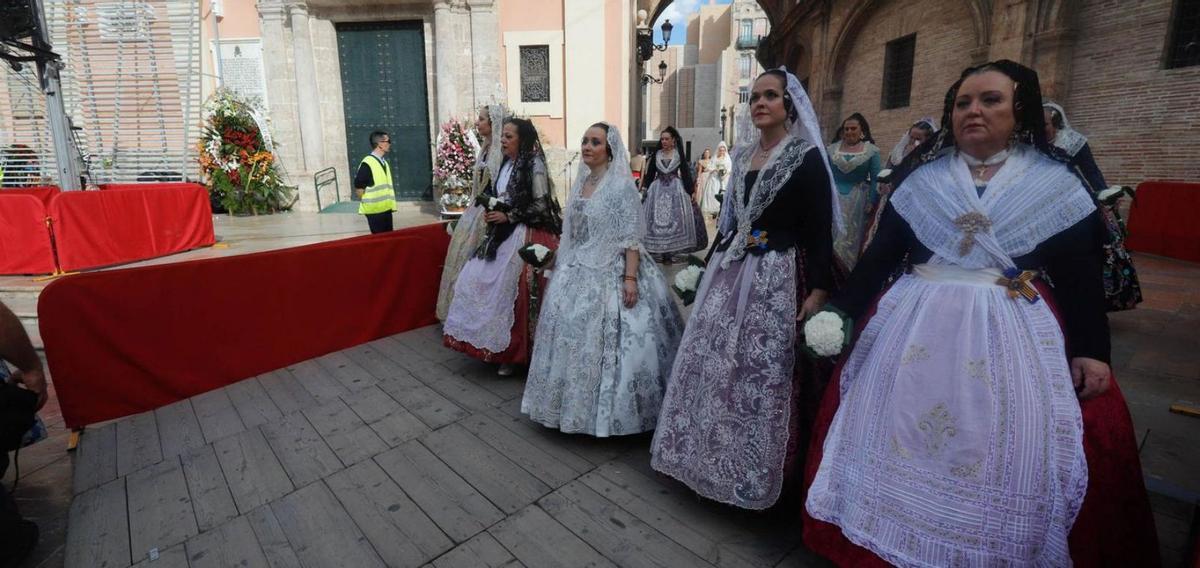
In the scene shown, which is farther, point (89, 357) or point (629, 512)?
point (89, 357)

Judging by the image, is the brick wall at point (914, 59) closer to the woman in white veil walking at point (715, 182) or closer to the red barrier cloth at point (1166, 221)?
the woman in white veil walking at point (715, 182)

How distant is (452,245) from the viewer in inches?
191

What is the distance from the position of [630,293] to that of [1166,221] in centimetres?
988

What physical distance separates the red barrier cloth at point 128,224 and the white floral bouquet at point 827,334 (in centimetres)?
841

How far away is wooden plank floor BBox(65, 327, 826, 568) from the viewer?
2.28 metres

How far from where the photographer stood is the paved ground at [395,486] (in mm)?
2305

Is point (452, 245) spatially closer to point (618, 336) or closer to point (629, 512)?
point (618, 336)

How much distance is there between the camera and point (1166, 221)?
27.2ft

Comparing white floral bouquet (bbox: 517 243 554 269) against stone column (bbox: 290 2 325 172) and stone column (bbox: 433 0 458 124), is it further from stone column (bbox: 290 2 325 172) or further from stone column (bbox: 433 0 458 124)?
stone column (bbox: 290 2 325 172)

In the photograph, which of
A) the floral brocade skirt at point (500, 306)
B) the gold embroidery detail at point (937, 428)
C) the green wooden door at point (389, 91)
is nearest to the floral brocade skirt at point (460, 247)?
the floral brocade skirt at point (500, 306)

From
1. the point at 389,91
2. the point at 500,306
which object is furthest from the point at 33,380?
the point at 389,91

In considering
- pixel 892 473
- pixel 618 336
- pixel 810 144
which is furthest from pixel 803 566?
pixel 810 144

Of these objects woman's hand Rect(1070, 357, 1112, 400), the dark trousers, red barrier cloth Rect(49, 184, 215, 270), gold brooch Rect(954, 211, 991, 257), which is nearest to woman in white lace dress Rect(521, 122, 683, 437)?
gold brooch Rect(954, 211, 991, 257)

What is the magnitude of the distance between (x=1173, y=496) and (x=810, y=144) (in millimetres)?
2318
